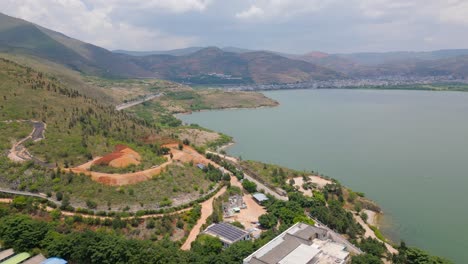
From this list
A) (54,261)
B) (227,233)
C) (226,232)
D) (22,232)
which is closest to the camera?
(54,261)

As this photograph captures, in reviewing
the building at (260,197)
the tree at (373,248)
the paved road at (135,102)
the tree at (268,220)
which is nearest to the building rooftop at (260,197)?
the building at (260,197)

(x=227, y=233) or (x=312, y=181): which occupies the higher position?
(x=227, y=233)

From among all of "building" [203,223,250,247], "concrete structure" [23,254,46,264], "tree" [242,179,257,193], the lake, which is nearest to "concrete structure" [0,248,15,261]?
"concrete structure" [23,254,46,264]

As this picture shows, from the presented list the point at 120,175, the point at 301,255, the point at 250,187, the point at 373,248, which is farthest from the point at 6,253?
the point at 373,248

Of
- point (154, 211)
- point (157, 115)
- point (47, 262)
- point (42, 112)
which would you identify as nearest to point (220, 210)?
point (154, 211)

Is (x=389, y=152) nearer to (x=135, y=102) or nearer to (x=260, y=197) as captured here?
(x=260, y=197)

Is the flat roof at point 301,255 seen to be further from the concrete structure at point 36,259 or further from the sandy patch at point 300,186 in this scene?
the concrete structure at point 36,259

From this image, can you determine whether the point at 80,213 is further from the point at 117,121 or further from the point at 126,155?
the point at 117,121
